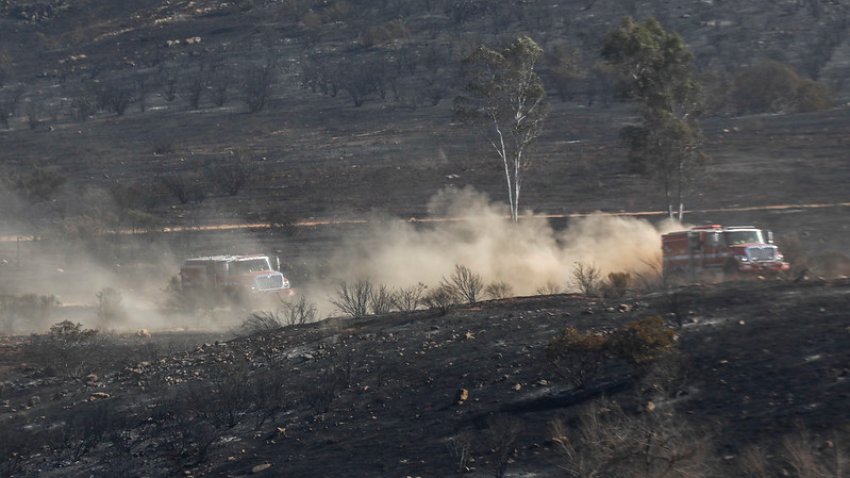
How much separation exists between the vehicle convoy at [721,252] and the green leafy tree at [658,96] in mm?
8594

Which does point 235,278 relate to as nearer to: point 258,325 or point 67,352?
point 258,325

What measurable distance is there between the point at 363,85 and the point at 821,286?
5664cm

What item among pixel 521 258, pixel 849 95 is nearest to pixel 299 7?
pixel 849 95

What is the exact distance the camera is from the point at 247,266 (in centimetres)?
3778

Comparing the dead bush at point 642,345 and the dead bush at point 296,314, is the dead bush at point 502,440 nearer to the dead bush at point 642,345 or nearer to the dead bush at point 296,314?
the dead bush at point 642,345

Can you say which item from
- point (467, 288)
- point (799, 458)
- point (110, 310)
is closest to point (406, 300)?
point (467, 288)

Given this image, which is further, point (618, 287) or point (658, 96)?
point (658, 96)

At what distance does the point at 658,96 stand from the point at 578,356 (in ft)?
83.5

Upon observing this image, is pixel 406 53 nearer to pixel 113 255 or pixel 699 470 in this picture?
pixel 113 255

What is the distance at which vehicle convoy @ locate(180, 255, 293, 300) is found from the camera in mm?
37312

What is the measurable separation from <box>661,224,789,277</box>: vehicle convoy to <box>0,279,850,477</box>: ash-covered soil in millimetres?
6625

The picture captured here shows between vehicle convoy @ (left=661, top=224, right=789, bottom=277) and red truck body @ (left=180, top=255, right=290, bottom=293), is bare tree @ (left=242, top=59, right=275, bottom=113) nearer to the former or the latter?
red truck body @ (left=180, top=255, right=290, bottom=293)

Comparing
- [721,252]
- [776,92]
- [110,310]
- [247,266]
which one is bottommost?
[110,310]

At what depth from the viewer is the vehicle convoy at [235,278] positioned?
3731 centimetres
